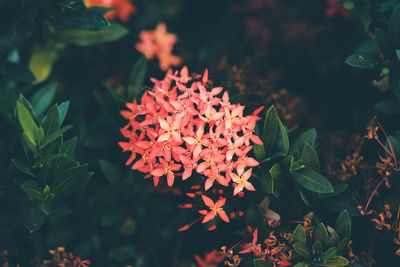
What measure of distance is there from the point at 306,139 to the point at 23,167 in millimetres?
1015

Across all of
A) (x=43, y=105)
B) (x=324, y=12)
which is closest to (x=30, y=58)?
(x=43, y=105)

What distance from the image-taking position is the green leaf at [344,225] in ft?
4.15

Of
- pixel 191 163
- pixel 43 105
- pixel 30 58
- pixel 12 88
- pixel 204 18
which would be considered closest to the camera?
pixel 191 163

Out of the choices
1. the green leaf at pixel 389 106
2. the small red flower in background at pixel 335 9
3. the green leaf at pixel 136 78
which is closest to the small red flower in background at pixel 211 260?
the green leaf at pixel 136 78

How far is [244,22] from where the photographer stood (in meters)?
2.12

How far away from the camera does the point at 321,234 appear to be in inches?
49.0

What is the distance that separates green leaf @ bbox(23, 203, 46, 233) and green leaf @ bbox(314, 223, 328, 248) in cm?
95

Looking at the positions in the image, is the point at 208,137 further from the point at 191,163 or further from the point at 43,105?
the point at 43,105

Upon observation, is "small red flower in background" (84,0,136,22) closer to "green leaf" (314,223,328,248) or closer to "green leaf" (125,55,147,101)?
"green leaf" (125,55,147,101)

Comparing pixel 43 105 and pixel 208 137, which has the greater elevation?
pixel 208 137

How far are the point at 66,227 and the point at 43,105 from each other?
55 cm

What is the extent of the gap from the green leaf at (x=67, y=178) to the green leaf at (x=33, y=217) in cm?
10

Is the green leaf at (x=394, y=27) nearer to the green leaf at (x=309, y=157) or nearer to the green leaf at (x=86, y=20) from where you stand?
the green leaf at (x=309, y=157)

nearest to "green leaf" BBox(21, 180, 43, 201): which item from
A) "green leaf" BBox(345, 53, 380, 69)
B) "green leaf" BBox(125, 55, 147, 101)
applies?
"green leaf" BBox(125, 55, 147, 101)
